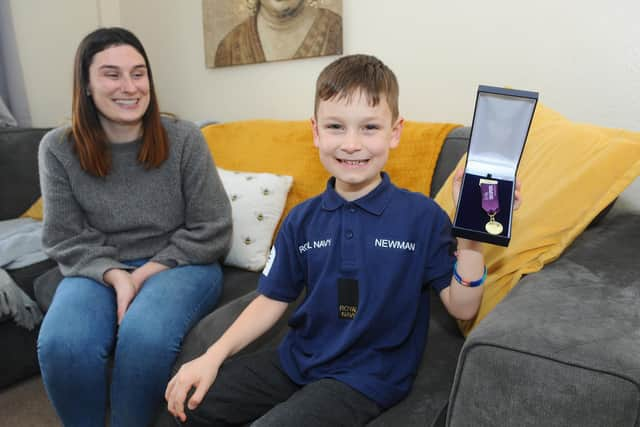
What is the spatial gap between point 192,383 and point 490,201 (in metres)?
0.55

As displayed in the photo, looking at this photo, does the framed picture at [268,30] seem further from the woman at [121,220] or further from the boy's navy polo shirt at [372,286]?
the boy's navy polo shirt at [372,286]

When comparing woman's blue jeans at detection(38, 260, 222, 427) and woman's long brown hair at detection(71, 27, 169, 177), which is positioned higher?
woman's long brown hair at detection(71, 27, 169, 177)

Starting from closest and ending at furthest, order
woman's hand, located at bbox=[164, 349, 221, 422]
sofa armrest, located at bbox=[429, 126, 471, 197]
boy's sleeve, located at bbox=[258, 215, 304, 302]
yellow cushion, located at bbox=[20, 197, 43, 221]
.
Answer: woman's hand, located at bbox=[164, 349, 221, 422] → boy's sleeve, located at bbox=[258, 215, 304, 302] → sofa armrest, located at bbox=[429, 126, 471, 197] → yellow cushion, located at bbox=[20, 197, 43, 221]

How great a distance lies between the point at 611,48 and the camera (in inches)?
52.2

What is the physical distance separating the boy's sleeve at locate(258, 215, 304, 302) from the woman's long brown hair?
0.57 m

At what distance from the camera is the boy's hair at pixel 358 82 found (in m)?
0.85

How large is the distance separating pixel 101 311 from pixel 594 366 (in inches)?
40.3

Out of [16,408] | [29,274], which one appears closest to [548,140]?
[29,274]

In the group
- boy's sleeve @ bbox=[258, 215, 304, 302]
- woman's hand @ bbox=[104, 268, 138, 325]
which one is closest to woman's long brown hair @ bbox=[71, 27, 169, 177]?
woman's hand @ bbox=[104, 268, 138, 325]

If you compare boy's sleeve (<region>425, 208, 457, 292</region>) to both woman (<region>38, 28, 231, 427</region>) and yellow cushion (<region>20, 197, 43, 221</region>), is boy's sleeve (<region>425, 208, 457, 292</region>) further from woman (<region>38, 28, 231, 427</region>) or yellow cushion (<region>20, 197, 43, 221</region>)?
yellow cushion (<region>20, 197, 43, 221</region>)

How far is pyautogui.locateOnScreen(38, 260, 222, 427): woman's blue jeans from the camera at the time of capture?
1.07 m

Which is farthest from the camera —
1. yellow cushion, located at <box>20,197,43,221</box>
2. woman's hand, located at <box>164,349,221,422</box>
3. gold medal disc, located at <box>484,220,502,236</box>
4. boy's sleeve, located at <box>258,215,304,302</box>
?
yellow cushion, located at <box>20,197,43,221</box>

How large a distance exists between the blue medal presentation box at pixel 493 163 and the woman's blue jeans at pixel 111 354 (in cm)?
71

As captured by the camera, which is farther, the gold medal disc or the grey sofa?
the gold medal disc
